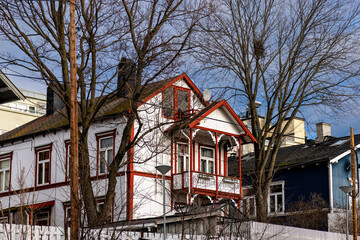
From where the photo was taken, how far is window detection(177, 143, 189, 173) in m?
33.1

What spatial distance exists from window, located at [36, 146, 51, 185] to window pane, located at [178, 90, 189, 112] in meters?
7.31

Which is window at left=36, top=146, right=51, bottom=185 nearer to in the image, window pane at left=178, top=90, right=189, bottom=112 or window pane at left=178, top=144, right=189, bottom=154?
window pane at left=178, top=144, right=189, bottom=154

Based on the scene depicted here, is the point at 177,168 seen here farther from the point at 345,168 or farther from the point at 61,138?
the point at 345,168

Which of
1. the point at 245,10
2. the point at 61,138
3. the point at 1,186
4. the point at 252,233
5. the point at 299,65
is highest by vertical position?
the point at 245,10

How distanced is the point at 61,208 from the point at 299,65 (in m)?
14.2

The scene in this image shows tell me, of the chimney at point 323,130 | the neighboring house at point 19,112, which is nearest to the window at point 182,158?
the chimney at point 323,130

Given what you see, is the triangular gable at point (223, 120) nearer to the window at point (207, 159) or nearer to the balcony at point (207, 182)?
the window at point (207, 159)

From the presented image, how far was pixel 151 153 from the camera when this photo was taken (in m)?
31.1

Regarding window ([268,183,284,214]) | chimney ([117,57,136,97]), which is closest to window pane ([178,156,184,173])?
chimney ([117,57,136,97])

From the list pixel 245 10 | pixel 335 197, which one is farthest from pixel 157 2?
pixel 335 197

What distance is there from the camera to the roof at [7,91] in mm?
20562

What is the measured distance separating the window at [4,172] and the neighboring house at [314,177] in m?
13.1

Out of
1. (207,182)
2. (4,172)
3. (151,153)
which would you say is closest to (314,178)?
(207,182)

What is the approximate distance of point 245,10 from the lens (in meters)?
33.2
